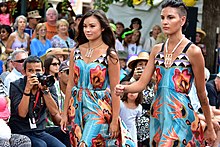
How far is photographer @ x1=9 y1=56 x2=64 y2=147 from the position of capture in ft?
24.5

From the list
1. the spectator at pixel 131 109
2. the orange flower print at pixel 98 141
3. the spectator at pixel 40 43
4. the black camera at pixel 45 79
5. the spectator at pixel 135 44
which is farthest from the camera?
the spectator at pixel 135 44

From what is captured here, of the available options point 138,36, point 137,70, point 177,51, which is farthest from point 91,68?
point 138,36

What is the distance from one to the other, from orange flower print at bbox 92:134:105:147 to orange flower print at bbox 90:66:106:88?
0.51 metres

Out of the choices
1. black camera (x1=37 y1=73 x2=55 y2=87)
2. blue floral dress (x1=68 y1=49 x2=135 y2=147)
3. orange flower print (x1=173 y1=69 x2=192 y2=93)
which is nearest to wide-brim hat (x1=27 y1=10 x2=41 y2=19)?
black camera (x1=37 y1=73 x2=55 y2=87)

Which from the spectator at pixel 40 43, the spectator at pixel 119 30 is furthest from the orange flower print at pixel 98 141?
the spectator at pixel 119 30

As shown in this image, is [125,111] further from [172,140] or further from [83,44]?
[172,140]

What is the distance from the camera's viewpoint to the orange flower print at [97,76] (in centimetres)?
645

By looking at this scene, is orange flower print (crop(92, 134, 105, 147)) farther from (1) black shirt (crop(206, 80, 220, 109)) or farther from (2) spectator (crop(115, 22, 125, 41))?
(2) spectator (crop(115, 22, 125, 41))

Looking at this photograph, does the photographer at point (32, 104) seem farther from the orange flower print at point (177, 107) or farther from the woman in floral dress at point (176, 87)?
the orange flower print at point (177, 107)

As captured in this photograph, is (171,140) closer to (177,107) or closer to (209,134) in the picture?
(177,107)

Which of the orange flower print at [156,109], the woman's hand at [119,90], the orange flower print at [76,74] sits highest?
the orange flower print at [76,74]

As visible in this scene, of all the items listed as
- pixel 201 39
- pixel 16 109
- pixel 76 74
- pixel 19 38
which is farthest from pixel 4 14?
pixel 76 74

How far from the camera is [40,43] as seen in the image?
41.4ft

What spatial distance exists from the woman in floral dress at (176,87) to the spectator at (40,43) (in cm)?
652
